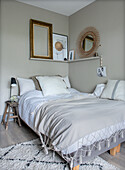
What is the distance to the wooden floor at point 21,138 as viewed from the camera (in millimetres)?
1663

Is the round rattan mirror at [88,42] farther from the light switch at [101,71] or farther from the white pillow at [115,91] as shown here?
the white pillow at [115,91]

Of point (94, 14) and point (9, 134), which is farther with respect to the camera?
point (94, 14)

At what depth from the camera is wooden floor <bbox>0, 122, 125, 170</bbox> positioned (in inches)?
65.5

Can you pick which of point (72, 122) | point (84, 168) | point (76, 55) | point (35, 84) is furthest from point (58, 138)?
point (76, 55)

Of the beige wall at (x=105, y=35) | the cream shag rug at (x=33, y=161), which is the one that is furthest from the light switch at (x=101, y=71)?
the cream shag rug at (x=33, y=161)

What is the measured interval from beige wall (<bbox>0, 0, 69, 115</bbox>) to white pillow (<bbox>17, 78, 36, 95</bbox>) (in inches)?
10.2

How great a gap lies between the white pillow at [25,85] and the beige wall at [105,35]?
1.26 m

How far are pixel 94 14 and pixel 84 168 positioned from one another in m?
3.02

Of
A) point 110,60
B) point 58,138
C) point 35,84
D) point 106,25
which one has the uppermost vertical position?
point 106,25

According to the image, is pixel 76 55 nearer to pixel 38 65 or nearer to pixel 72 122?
pixel 38 65

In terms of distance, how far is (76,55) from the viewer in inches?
143

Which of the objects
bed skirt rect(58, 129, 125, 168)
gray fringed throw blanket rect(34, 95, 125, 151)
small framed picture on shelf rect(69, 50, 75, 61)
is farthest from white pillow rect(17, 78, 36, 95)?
bed skirt rect(58, 129, 125, 168)

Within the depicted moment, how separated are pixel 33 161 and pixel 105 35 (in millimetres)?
2623

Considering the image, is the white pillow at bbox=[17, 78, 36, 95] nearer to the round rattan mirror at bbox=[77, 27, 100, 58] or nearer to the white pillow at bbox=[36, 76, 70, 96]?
the white pillow at bbox=[36, 76, 70, 96]
